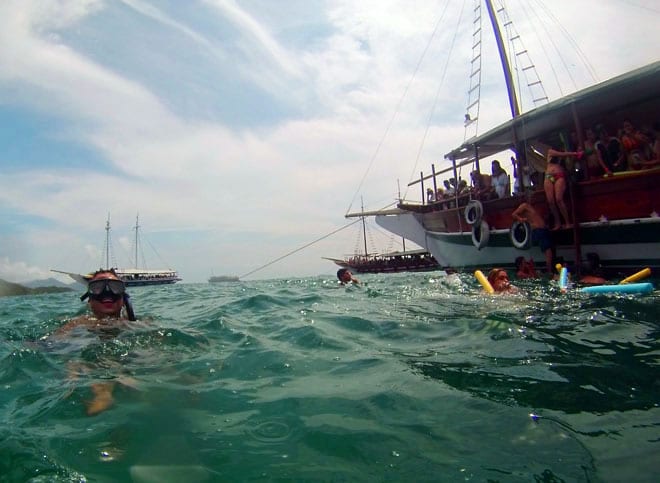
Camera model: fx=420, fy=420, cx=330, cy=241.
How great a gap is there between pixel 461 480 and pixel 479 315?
4337mm

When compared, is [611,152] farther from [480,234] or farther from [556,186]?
[480,234]

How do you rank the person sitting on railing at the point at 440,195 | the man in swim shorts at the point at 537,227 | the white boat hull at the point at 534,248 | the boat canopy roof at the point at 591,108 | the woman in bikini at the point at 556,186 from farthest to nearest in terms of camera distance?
the person sitting on railing at the point at 440,195 → the man in swim shorts at the point at 537,227 → the woman in bikini at the point at 556,186 → the white boat hull at the point at 534,248 → the boat canopy roof at the point at 591,108

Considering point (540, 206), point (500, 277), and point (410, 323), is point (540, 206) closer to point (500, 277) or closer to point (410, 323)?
point (500, 277)

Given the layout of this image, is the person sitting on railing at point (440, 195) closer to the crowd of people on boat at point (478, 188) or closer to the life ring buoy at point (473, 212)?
the crowd of people on boat at point (478, 188)

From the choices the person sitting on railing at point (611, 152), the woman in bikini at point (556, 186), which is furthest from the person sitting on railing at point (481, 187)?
the person sitting on railing at point (611, 152)

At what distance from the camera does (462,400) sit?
A: 283 cm

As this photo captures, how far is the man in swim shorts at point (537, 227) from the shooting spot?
455 inches

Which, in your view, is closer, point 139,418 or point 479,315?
point 139,418

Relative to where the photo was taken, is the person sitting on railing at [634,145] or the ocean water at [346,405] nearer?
the ocean water at [346,405]

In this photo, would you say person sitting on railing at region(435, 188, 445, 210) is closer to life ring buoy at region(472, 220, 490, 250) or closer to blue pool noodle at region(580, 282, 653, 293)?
life ring buoy at region(472, 220, 490, 250)

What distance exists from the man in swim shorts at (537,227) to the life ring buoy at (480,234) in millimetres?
1545

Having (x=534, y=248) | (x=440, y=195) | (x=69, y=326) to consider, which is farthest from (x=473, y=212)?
(x=69, y=326)

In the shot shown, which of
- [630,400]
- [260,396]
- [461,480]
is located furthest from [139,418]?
[630,400]

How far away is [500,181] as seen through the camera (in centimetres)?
1400
